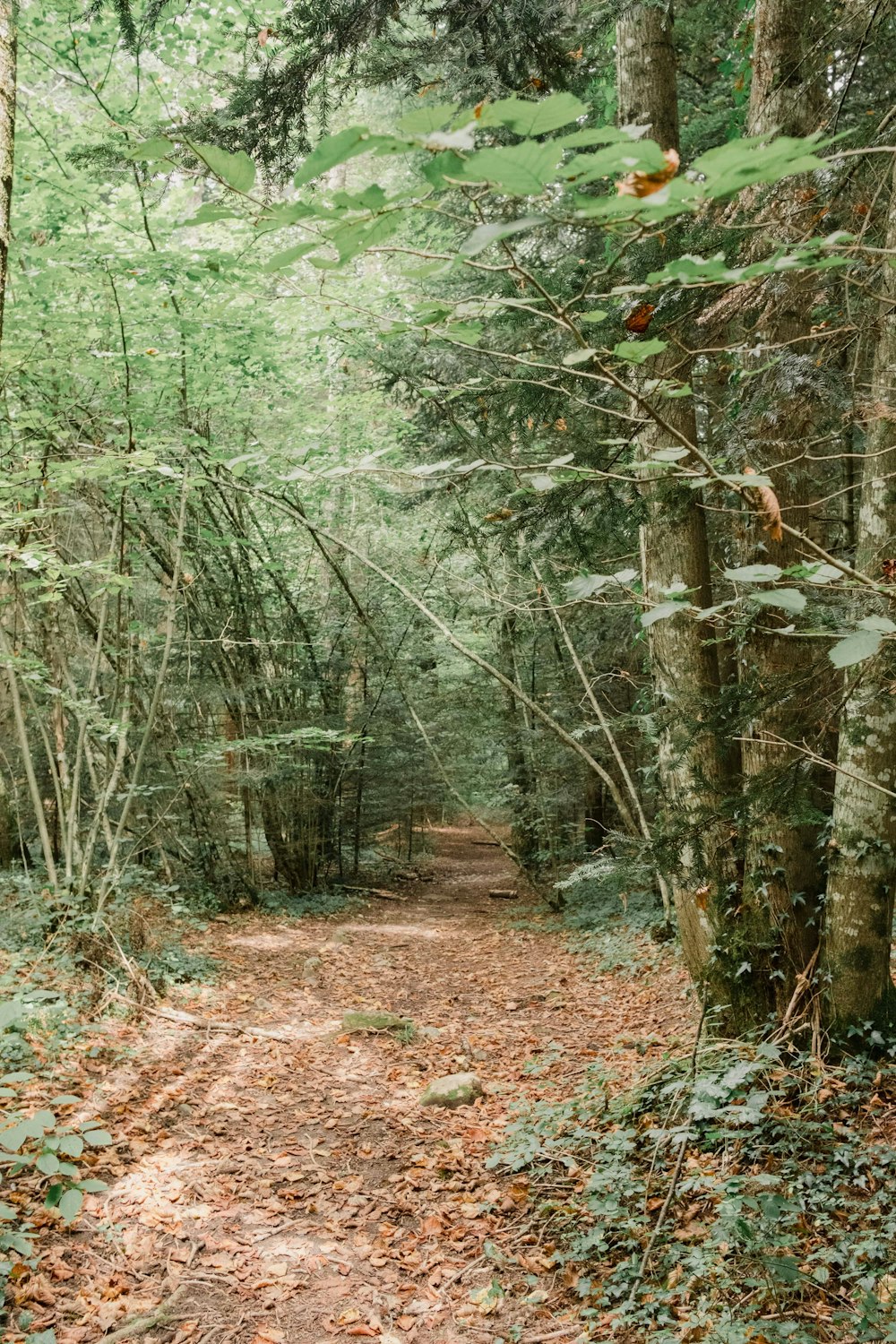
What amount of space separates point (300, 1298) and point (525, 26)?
674cm

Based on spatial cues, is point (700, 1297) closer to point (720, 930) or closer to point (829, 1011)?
point (829, 1011)

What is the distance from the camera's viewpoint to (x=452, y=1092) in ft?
16.2

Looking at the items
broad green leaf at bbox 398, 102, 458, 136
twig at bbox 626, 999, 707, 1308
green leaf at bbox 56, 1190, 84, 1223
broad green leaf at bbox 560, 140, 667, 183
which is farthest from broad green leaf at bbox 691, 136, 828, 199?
twig at bbox 626, 999, 707, 1308

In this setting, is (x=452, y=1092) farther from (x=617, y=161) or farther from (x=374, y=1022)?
(x=617, y=161)

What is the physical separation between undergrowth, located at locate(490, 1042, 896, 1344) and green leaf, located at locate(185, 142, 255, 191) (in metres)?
3.49

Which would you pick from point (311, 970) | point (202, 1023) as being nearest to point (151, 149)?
point (202, 1023)

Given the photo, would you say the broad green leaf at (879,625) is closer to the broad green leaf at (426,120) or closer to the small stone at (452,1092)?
the broad green leaf at (426,120)

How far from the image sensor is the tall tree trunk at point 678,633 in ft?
14.0

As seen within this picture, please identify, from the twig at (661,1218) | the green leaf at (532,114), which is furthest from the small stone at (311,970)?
the green leaf at (532,114)

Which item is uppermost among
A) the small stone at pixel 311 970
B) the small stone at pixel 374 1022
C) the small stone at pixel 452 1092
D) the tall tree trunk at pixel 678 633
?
the tall tree trunk at pixel 678 633

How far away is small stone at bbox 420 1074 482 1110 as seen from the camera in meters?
4.89

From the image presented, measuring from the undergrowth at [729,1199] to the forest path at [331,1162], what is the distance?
0.77 ft

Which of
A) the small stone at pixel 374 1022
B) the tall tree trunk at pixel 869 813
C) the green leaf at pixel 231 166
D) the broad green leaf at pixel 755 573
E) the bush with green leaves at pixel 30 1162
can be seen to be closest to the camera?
the green leaf at pixel 231 166

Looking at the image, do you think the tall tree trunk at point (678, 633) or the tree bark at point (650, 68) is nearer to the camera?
the tall tree trunk at point (678, 633)
